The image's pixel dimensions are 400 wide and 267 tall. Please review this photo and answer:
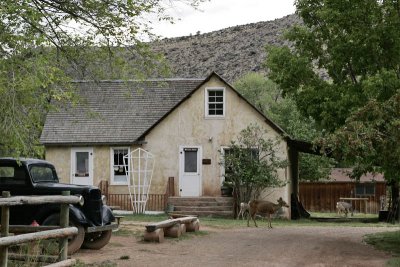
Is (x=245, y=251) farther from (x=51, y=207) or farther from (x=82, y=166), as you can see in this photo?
(x=82, y=166)

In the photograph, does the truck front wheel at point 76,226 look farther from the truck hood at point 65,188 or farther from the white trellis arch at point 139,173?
the white trellis arch at point 139,173

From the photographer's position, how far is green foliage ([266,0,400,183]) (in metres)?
16.4

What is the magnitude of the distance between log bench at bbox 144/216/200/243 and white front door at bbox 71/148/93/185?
12.4m

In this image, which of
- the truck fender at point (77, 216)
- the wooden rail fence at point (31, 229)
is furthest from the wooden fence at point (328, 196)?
the wooden rail fence at point (31, 229)

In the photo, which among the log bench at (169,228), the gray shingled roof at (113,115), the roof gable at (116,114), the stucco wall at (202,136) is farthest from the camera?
the gray shingled roof at (113,115)

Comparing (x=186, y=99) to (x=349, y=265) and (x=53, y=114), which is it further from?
(x=349, y=265)

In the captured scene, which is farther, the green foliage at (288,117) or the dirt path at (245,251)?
the green foliage at (288,117)

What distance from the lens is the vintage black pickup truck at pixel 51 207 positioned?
15656 mm

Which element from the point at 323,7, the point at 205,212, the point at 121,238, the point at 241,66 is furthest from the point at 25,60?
the point at 241,66

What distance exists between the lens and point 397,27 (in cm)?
1920

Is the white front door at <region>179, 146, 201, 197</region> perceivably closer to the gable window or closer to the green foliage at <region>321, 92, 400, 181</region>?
the gable window

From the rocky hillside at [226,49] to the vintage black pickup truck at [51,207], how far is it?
79265 mm

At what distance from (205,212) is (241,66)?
243 ft

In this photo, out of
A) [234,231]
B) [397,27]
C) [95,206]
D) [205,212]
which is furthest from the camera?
[205,212]
